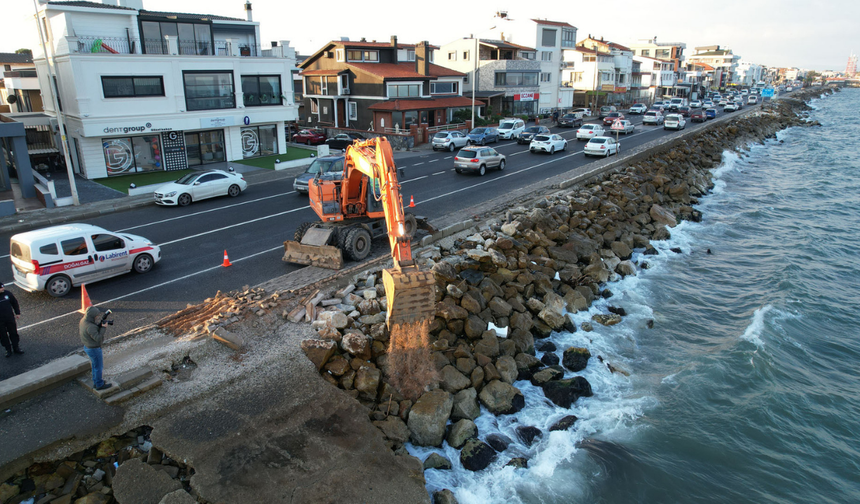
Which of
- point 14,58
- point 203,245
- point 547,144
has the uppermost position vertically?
point 14,58

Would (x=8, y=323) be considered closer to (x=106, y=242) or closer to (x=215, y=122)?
(x=106, y=242)

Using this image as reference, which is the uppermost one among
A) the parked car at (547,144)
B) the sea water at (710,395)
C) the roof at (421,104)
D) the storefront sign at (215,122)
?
the roof at (421,104)

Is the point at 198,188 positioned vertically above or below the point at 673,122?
below

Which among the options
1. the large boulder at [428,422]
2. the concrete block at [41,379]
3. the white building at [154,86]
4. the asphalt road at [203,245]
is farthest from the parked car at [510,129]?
the concrete block at [41,379]

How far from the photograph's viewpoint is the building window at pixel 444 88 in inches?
2186

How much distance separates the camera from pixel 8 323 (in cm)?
1117

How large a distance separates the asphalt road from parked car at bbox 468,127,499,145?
905 centimetres

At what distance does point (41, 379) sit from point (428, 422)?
23.9 feet

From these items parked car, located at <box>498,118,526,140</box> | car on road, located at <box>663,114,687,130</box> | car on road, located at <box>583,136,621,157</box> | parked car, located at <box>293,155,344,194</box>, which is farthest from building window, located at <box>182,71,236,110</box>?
car on road, located at <box>663,114,687,130</box>

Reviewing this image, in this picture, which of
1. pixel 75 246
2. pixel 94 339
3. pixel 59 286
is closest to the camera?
pixel 94 339

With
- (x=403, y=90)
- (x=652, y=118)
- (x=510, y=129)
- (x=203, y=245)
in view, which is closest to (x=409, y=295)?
(x=203, y=245)

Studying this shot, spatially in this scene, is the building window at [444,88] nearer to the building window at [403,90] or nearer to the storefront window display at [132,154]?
the building window at [403,90]

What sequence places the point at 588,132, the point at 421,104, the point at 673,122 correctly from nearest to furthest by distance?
the point at 588,132 → the point at 421,104 → the point at 673,122

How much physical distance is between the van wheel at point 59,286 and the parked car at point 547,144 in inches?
1310
